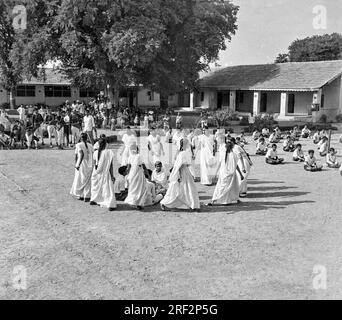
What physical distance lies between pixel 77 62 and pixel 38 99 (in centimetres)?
1244

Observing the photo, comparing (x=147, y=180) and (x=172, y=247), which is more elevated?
(x=147, y=180)


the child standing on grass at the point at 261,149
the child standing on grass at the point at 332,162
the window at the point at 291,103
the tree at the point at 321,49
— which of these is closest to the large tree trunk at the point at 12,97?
the window at the point at 291,103

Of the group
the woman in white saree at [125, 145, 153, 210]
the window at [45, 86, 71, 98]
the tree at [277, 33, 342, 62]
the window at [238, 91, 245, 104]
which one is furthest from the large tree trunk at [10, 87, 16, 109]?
the tree at [277, 33, 342, 62]

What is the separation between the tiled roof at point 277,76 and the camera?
34281 millimetres

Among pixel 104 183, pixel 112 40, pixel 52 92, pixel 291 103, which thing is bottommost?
pixel 104 183

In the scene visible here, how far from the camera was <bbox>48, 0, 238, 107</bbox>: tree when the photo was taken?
27141 mm

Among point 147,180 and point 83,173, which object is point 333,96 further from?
point 83,173

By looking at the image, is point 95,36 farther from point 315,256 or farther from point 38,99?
point 315,256

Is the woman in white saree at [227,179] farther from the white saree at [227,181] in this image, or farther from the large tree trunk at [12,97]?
the large tree trunk at [12,97]

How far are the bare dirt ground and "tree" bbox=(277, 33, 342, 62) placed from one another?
44685 millimetres

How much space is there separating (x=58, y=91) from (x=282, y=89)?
1940cm

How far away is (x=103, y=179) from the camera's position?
36.0 ft

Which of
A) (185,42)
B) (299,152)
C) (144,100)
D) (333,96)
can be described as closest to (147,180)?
(299,152)
